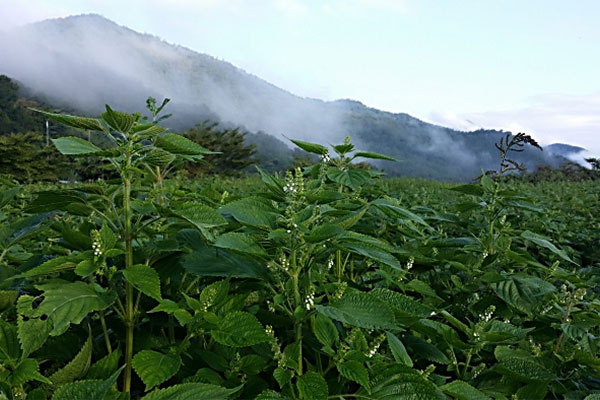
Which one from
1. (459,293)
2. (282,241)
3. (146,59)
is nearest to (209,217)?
(282,241)

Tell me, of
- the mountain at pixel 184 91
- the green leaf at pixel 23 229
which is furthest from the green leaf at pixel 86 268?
the mountain at pixel 184 91

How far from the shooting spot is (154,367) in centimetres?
91

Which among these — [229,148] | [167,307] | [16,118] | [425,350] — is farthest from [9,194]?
[16,118]

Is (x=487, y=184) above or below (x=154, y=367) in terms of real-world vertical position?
above

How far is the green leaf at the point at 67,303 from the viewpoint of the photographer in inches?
34.6

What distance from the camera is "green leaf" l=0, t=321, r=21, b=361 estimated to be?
3.08 ft

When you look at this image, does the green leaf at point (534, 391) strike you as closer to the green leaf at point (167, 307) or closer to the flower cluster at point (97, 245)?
the green leaf at point (167, 307)

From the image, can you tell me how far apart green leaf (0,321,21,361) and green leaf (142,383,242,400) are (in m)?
0.31

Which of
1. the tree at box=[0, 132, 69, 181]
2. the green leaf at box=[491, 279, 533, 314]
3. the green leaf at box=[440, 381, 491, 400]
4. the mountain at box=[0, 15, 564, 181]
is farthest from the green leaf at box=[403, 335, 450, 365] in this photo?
the mountain at box=[0, 15, 564, 181]

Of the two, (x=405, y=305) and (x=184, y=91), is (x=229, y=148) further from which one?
(x=184, y=91)

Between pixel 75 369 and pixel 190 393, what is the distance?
0.96 ft

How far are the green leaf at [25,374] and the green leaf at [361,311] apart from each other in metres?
0.53

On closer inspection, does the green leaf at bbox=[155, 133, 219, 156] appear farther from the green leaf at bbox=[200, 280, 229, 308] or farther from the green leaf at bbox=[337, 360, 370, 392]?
the green leaf at bbox=[337, 360, 370, 392]

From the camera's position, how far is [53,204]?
1066mm
